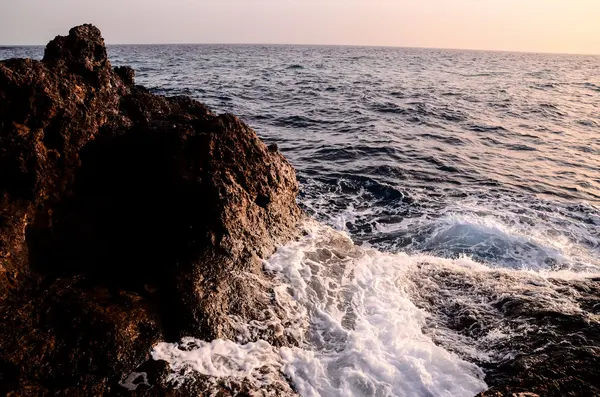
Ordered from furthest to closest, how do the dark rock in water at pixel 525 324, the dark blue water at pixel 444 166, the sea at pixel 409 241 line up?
the dark blue water at pixel 444 166 → the sea at pixel 409 241 → the dark rock in water at pixel 525 324

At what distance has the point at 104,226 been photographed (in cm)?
417

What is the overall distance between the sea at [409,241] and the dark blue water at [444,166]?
5 cm

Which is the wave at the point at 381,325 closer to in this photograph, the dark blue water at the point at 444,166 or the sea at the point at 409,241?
the sea at the point at 409,241

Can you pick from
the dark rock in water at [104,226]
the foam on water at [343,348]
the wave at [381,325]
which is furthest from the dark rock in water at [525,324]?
the dark rock in water at [104,226]

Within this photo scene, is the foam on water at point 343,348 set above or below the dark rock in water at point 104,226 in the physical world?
below

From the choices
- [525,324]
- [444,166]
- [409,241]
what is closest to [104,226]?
[525,324]

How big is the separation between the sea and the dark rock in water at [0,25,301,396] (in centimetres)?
34

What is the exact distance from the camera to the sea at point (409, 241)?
357 centimetres

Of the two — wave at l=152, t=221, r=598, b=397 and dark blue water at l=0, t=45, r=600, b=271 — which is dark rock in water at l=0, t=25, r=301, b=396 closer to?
wave at l=152, t=221, r=598, b=397

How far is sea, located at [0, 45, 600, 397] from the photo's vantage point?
3566mm

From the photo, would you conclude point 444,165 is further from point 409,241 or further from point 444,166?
point 409,241

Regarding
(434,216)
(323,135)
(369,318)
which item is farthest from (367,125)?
(369,318)

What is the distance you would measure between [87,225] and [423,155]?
10.3 metres

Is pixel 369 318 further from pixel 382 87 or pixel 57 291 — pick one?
pixel 382 87
